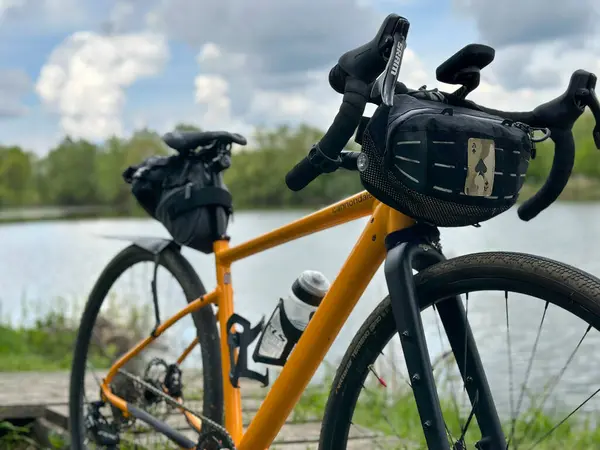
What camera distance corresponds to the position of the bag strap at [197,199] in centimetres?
245

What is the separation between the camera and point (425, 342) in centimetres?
147

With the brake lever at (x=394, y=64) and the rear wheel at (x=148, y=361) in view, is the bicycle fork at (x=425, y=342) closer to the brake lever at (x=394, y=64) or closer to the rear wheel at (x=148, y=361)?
the brake lever at (x=394, y=64)

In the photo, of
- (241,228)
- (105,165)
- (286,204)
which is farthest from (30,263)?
(105,165)

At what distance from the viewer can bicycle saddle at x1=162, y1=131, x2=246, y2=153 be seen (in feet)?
7.92

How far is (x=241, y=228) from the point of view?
12836 millimetres

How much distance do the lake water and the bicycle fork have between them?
106 mm

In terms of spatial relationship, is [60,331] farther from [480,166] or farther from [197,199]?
[480,166]

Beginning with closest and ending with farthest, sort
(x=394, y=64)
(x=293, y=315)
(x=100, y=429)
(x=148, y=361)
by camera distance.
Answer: (x=394, y=64) < (x=293, y=315) < (x=100, y=429) < (x=148, y=361)

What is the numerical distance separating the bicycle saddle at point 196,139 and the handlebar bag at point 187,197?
7cm

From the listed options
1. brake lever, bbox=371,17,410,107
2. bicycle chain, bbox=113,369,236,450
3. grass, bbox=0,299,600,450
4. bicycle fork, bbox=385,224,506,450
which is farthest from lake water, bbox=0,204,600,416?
bicycle chain, bbox=113,369,236,450

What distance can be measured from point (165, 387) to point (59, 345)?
15.1 ft

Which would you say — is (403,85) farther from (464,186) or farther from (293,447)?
(293,447)

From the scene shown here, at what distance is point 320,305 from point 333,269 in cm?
767

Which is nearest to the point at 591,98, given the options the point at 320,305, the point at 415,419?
the point at 320,305
